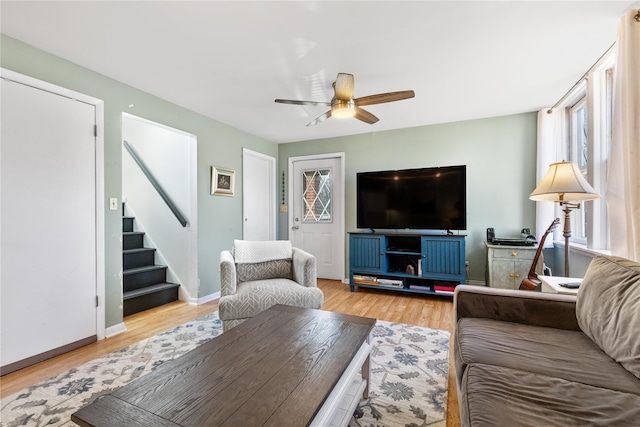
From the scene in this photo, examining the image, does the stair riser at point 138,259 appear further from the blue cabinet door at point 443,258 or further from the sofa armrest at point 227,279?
the blue cabinet door at point 443,258

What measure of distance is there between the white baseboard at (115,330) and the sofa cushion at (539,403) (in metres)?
2.78

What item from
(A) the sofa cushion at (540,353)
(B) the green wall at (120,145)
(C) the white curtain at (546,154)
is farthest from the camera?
(C) the white curtain at (546,154)

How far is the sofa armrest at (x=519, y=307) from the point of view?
4.86 feet

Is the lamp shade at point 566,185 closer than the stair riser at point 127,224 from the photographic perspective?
Yes

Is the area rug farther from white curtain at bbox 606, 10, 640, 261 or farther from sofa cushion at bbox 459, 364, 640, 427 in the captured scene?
white curtain at bbox 606, 10, 640, 261

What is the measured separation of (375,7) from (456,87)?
145cm

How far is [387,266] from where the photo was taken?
3729mm

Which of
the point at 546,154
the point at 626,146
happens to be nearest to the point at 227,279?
the point at 626,146

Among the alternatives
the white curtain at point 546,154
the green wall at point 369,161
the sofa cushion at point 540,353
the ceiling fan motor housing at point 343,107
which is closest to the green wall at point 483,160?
the green wall at point 369,161

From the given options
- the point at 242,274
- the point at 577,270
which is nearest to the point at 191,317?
the point at 242,274

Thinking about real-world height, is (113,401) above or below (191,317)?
above

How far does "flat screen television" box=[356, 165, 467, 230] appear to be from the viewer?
3375 millimetres

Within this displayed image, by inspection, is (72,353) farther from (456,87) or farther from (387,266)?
(456,87)

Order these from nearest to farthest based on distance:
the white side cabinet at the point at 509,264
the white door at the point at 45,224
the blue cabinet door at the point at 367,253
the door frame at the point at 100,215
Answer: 1. the white door at the point at 45,224
2. the door frame at the point at 100,215
3. the white side cabinet at the point at 509,264
4. the blue cabinet door at the point at 367,253
